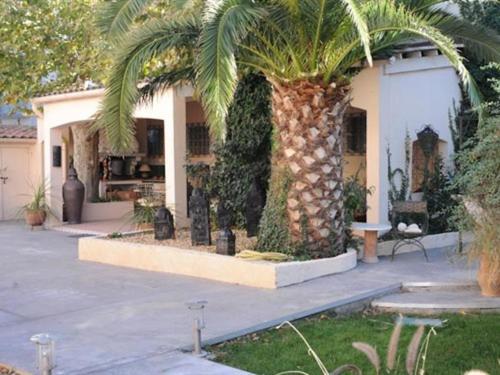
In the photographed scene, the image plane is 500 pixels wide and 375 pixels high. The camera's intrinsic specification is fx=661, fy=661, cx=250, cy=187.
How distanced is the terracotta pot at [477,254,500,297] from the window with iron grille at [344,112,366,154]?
6502mm

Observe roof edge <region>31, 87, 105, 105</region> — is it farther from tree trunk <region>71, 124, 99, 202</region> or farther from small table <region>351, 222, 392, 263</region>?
small table <region>351, 222, 392, 263</region>

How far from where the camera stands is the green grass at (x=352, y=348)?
19.1 feet

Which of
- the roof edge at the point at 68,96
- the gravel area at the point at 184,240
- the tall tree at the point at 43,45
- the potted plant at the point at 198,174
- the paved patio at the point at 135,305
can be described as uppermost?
the tall tree at the point at 43,45

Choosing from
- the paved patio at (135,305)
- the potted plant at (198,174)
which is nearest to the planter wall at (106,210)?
the potted plant at (198,174)

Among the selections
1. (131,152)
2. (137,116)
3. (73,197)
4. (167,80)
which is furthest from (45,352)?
(73,197)

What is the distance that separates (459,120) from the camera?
546 inches

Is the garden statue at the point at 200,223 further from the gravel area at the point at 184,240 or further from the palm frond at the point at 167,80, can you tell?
the palm frond at the point at 167,80

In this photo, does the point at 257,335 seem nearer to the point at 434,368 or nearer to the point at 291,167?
the point at 434,368

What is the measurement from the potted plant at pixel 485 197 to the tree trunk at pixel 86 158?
12.2 meters

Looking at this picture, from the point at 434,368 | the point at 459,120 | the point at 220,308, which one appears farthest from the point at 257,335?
the point at 459,120

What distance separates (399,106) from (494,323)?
633cm

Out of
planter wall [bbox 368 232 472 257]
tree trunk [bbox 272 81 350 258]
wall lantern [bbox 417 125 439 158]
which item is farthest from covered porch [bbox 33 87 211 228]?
wall lantern [bbox 417 125 439 158]

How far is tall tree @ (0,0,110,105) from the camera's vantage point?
1850 cm

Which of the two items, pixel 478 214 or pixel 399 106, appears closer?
pixel 478 214
